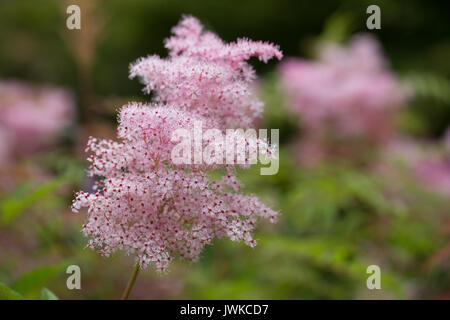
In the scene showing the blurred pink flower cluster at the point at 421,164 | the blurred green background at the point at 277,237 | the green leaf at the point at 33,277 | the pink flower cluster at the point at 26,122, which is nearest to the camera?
the green leaf at the point at 33,277

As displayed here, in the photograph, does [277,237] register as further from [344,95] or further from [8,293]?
[8,293]

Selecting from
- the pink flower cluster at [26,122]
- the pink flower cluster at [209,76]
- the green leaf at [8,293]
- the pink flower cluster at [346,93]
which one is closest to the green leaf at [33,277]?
the green leaf at [8,293]

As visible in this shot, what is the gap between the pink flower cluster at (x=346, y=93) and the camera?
10.5 feet

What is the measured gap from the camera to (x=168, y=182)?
106cm

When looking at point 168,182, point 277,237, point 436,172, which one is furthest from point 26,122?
point 168,182

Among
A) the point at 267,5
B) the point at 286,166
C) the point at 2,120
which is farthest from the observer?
the point at 267,5

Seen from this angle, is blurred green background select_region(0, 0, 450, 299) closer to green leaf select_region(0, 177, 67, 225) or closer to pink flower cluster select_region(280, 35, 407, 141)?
green leaf select_region(0, 177, 67, 225)

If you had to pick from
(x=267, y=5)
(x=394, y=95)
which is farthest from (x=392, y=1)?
(x=394, y=95)

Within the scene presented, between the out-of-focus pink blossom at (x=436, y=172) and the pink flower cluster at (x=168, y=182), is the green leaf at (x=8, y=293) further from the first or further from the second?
the out-of-focus pink blossom at (x=436, y=172)

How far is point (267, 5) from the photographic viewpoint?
6496 millimetres

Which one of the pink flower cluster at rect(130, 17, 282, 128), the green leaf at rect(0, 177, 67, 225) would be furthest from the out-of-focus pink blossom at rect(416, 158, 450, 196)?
the green leaf at rect(0, 177, 67, 225)

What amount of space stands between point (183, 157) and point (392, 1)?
17.6 ft
